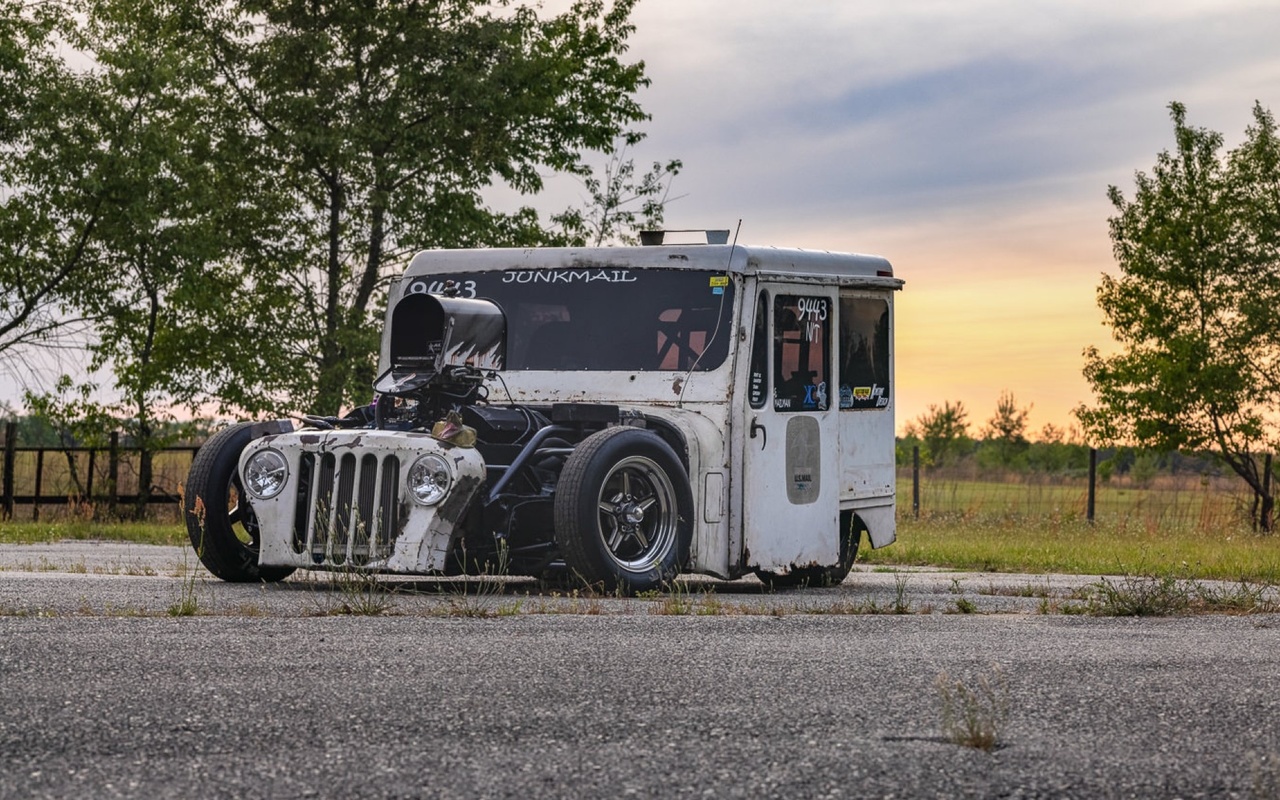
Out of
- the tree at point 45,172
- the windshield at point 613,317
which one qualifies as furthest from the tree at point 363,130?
the windshield at point 613,317

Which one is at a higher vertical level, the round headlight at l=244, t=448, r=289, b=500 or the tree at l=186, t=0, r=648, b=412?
the tree at l=186, t=0, r=648, b=412

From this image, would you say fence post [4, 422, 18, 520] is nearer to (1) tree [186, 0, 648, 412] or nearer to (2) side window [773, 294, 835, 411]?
(1) tree [186, 0, 648, 412]

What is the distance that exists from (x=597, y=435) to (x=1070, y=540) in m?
13.2

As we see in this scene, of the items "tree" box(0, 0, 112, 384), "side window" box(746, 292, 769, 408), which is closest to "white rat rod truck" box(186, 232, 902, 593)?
"side window" box(746, 292, 769, 408)

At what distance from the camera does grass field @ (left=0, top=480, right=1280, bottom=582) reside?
15953 mm

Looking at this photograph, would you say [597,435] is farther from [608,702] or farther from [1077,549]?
[1077,549]

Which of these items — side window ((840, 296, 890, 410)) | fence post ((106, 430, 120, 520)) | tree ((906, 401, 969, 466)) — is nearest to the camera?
side window ((840, 296, 890, 410))

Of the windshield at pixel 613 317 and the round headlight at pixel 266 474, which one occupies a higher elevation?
the windshield at pixel 613 317

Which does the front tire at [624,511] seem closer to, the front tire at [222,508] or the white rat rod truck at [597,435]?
the white rat rod truck at [597,435]

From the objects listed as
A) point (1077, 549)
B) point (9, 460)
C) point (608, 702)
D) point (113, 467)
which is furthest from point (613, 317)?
point (9, 460)

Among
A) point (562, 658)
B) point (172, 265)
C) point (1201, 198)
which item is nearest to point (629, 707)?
point (562, 658)

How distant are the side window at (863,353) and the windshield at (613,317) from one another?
128 centimetres

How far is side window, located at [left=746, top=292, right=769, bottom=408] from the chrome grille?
2594mm

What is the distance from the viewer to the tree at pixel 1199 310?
99.7 feet
